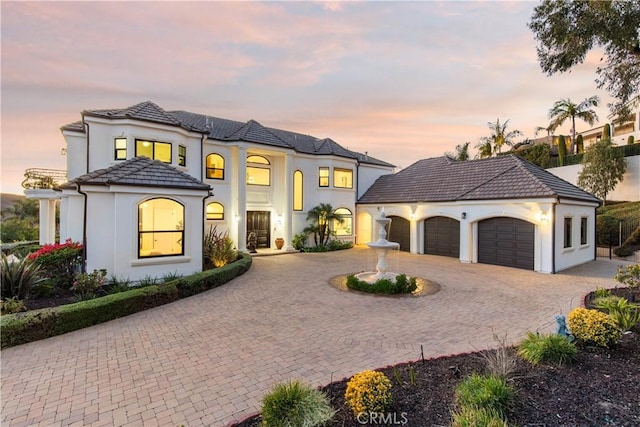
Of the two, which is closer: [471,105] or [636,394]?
[636,394]

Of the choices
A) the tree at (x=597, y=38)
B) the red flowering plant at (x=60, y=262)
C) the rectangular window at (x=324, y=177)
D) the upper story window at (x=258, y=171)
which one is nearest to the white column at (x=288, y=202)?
the upper story window at (x=258, y=171)

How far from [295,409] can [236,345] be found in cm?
301

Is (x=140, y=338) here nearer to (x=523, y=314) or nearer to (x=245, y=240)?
(x=523, y=314)

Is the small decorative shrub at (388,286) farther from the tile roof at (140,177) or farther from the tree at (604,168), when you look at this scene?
the tree at (604,168)

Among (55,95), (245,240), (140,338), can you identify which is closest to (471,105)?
(245,240)

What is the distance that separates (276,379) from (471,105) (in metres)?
Answer: 18.2

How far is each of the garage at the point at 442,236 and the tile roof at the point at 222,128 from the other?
7.82 meters

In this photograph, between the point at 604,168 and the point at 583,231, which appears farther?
the point at 604,168

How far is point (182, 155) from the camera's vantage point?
14867 millimetres

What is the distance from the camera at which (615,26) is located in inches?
383

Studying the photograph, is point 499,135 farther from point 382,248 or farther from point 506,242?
point 382,248

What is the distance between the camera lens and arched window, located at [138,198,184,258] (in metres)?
9.92

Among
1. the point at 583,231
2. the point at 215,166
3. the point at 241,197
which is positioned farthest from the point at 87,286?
the point at 583,231

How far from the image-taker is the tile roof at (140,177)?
9.30 meters
